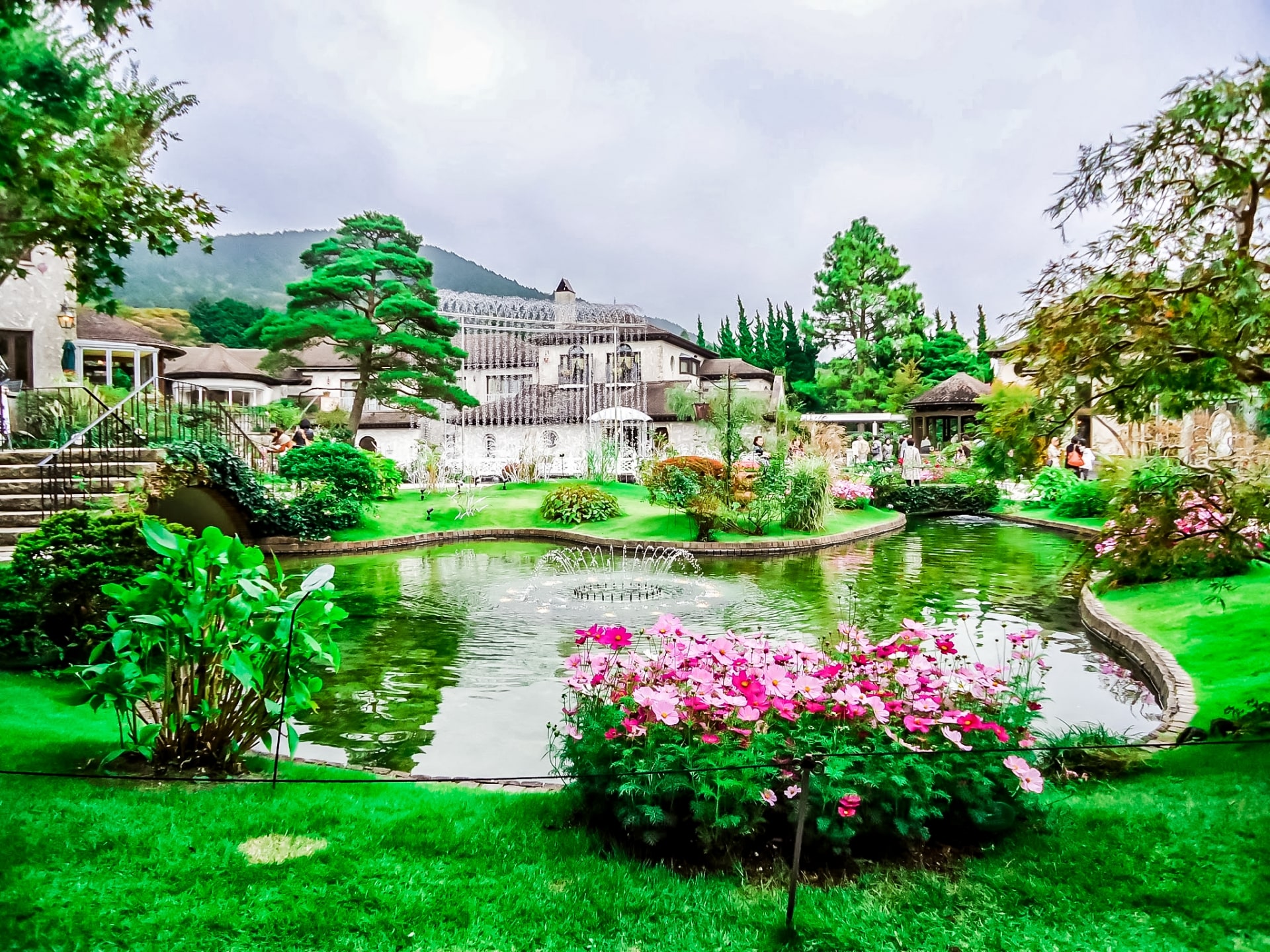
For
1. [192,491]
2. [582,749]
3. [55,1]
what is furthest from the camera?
[192,491]

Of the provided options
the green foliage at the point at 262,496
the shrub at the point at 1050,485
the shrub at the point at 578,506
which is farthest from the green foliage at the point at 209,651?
the shrub at the point at 1050,485

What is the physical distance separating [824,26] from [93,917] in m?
25.6

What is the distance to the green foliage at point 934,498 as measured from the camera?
22719 millimetres

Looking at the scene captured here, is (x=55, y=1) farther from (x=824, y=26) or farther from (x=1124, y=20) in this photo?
(x=824, y=26)

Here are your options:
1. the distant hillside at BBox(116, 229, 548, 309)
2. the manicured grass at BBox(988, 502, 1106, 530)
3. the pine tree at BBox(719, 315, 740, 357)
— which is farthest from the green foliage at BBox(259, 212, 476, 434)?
the distant hillside at BBox(116, 229, 548, 309)

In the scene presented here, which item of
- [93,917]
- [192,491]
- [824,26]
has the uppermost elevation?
[824,26]

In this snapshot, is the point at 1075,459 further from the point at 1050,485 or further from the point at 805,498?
the point at 805,498

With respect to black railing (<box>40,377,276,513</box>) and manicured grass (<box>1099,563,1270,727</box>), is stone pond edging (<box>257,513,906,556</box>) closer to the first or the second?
black railing (<box>40,377,276,513</box>)

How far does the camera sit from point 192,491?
14.2 metres

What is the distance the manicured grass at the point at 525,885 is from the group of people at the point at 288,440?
50.7ft

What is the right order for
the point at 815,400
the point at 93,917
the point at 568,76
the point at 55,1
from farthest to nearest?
the point at 815,400 < the point at 568,76 < the point at 55,1 < the point at 93,917

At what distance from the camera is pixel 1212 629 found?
760 cm

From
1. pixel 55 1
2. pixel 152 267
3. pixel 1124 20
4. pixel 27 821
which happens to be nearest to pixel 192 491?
pixel 55 1

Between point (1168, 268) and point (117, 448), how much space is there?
1203cm
